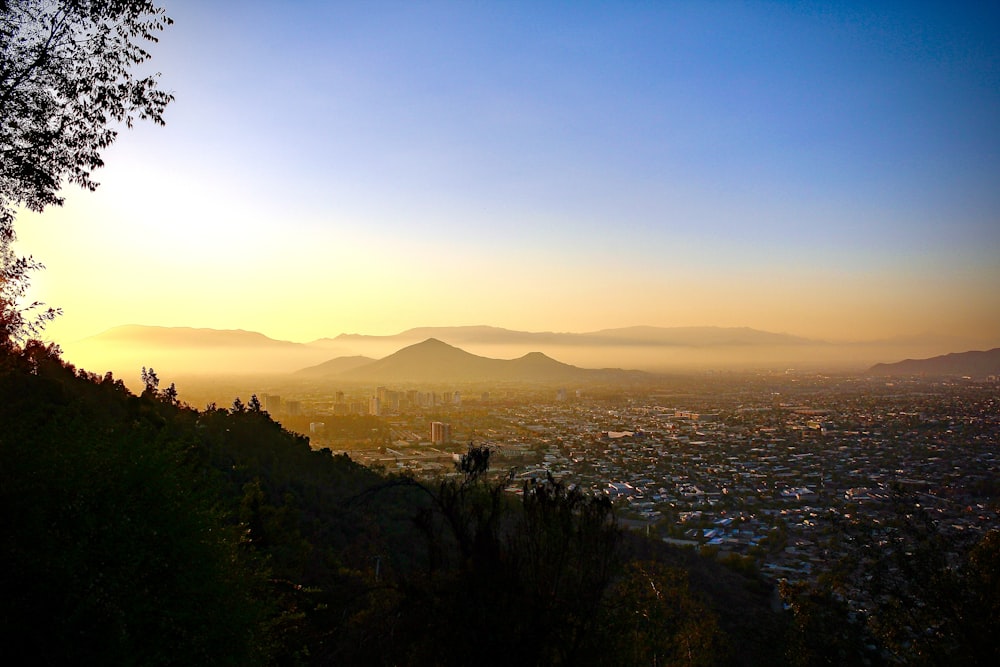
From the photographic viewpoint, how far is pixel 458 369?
11594 cm

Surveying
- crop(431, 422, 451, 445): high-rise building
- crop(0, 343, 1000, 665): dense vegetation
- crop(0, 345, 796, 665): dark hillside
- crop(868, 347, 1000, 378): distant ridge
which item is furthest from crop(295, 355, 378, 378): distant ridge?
crop(0, 345, 796, 665): dark hillside

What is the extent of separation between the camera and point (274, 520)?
1222cm

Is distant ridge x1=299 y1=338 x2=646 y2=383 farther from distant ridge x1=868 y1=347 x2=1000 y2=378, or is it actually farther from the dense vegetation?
the dense vegetation

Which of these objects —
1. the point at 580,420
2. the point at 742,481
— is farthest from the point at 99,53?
the point at 580,420

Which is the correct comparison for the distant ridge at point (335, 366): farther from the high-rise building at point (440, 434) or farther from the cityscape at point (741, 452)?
the high-rise building at point (440, 434)

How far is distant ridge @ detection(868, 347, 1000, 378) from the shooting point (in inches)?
2153

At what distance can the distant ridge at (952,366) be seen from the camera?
54688 millimetres

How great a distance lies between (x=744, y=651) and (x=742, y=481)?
14.7 m

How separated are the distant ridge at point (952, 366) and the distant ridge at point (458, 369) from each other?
→ 1664 inches

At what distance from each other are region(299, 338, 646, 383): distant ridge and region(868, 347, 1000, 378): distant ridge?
1664 inches

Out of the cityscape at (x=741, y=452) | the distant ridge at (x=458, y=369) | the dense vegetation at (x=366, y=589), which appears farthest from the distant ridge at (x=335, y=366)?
the dense vegetation at (x=366, y=589)

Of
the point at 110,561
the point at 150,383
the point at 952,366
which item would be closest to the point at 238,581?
the point at 110,561

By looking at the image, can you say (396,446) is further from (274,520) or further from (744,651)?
Result: (744,651)

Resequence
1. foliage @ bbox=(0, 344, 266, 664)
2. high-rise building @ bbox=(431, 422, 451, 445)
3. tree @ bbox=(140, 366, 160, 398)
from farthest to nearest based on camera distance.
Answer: high-rise building @ bbox=(431, 422, 451, 445)
tree @ bbox=(140, 366, 160, 398)
foliage @ bbox=(0, 344, 266, 664)
